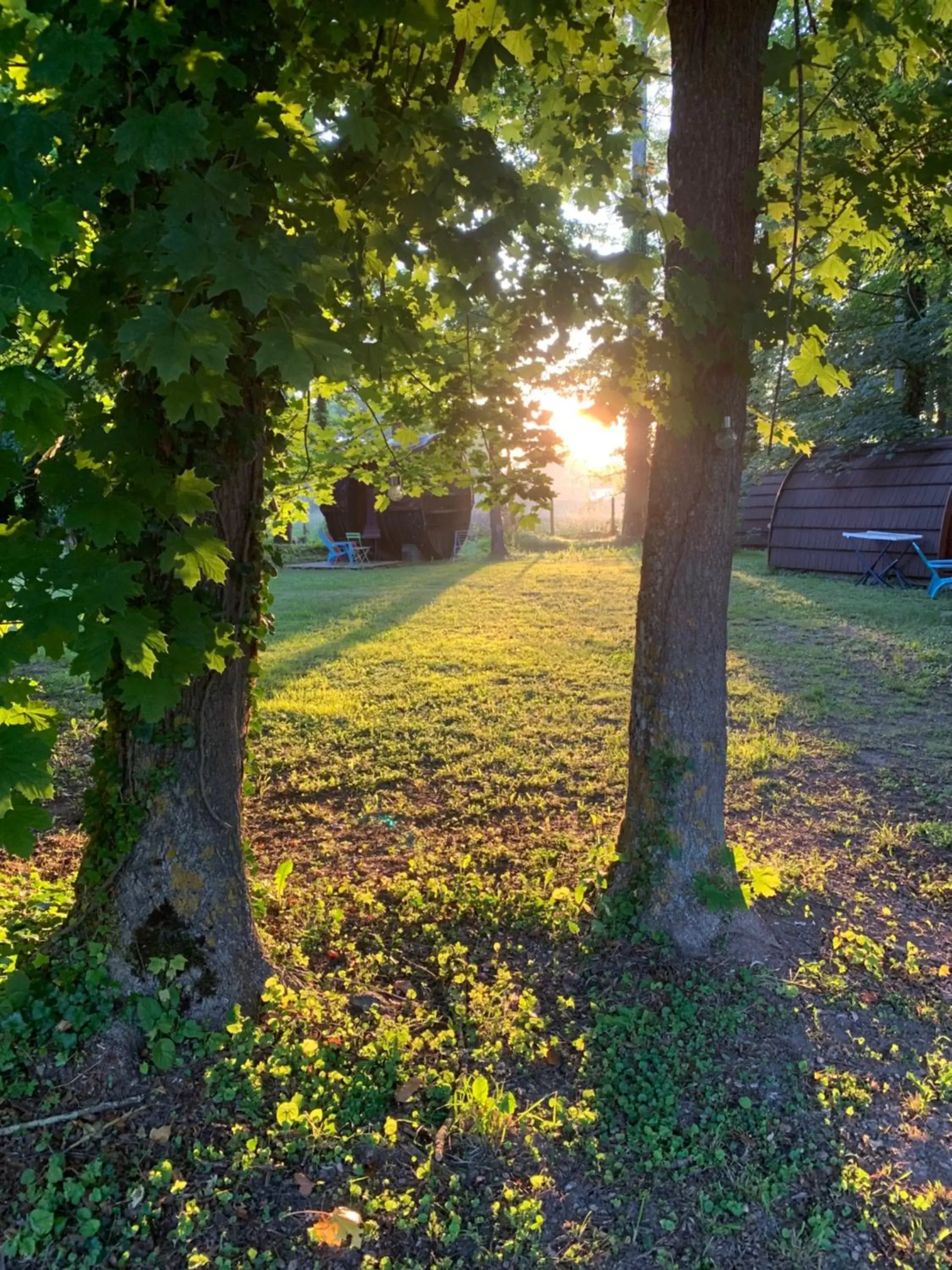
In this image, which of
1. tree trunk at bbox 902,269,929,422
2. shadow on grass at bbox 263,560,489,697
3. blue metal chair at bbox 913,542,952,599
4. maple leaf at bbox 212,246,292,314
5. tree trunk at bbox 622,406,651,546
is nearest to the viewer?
maple leaf at bbox 212,246,292,314

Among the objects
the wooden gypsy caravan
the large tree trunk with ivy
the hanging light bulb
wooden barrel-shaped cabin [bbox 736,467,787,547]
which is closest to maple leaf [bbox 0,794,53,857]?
the large tree trunk with ivy

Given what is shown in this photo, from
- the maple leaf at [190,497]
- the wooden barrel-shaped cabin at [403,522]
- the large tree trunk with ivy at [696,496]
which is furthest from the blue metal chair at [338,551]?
the maple leaf at [190,497]

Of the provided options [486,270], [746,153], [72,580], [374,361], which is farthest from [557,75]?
[72,580]

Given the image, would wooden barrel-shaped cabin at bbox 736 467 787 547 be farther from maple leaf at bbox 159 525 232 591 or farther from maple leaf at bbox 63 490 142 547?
maple leaf at bbox 63 490 142 547

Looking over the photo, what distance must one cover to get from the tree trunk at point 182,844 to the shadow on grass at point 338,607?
276 cm

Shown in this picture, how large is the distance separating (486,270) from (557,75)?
1.64 m

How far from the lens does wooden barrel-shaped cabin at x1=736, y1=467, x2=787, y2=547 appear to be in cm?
1831

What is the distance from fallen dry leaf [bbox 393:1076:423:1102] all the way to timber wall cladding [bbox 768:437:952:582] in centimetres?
1267

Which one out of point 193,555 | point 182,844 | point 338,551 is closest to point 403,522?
point 338,551

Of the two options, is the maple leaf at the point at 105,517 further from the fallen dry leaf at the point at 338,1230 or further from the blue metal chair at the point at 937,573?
the blue metal chair at the point at 937,573

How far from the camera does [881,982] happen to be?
114 inches

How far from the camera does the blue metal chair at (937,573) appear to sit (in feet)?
37.8

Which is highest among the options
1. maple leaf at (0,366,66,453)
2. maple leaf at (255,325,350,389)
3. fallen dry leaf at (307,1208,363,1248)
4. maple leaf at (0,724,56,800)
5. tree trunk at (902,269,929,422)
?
tree trunk at (902,269,929,422)

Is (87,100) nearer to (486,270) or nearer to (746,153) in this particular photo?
(486,270)
